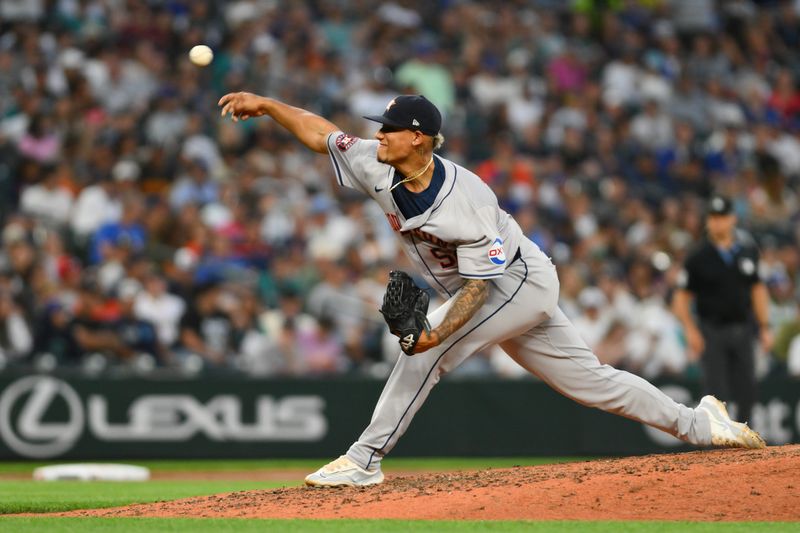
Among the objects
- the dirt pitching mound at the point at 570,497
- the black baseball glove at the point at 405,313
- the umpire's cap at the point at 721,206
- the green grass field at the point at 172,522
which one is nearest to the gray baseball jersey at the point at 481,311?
the black baseball glove at the point at 405,313

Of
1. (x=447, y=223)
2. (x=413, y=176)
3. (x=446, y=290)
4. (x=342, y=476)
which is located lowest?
(x=342, y=476)

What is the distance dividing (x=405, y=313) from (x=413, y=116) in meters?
0.99

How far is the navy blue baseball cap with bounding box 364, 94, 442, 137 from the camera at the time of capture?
632 centimetres

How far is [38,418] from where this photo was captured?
1197cm

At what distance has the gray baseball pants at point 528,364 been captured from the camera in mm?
6637

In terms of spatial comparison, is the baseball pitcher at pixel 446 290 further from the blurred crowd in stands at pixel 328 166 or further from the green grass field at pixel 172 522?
the blurred crowd in stands at pixel 328 166

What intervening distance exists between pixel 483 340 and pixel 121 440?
6537 millimetres

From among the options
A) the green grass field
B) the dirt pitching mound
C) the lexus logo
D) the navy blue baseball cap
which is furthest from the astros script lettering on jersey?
the lexus logo

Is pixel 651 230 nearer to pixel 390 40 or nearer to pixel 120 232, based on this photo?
pixel 390 40

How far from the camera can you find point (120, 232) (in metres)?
13.5

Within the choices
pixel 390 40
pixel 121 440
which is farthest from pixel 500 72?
pixel 121 440

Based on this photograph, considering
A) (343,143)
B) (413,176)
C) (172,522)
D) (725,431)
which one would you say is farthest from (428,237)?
(725,431)

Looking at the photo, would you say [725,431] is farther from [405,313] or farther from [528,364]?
[405,313]

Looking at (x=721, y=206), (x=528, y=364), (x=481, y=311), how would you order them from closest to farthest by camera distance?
(x=481, y=311)
(x=528, y=364)
(x=721, y=206)
